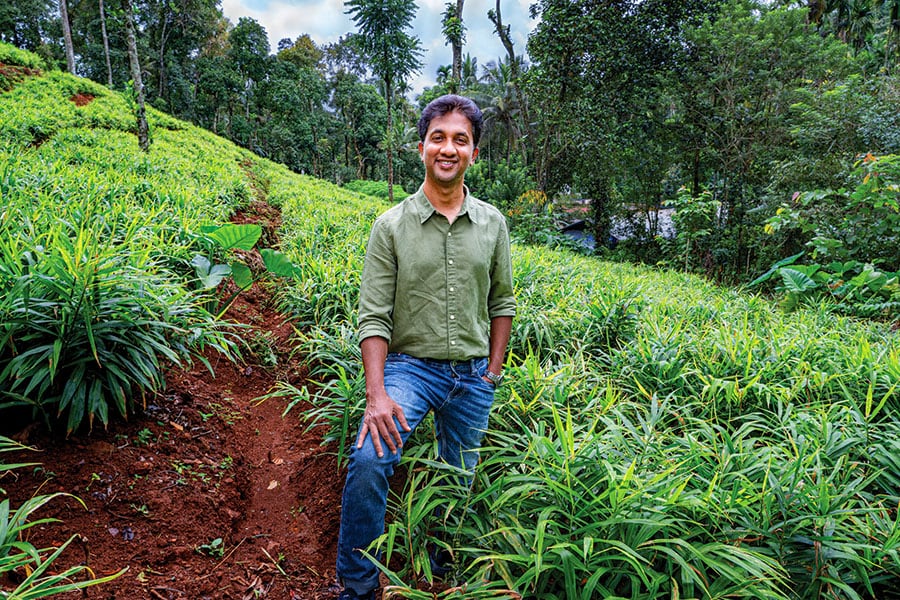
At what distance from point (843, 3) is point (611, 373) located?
21.4 metres

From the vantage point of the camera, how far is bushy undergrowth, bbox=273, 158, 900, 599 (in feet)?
5.03

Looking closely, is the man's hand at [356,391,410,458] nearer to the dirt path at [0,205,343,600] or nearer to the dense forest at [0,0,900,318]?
the dirt path at [0,205,343,600]

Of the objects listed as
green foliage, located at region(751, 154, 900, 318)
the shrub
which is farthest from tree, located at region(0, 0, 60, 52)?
green foliage, located at region(751, 154, 900, 318)

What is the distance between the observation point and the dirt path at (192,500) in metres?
1.53

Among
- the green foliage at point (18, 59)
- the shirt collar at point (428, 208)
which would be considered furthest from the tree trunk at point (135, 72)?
the green foliage at point (18, 59)

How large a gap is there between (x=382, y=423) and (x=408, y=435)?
Answer: 0.39 ft

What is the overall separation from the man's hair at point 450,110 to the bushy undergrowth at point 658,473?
1.22 m

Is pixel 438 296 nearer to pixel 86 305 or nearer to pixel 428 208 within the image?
pixel 428 208

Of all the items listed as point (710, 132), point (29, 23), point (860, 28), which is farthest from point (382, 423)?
point (29, 23)

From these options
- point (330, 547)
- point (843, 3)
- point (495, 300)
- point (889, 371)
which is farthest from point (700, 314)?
point (843, 3)

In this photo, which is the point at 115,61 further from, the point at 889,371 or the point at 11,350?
the point at 889,371

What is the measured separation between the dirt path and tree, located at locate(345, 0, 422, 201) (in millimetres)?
12812

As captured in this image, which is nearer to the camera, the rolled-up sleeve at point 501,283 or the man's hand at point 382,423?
the man's hand at point 382,423

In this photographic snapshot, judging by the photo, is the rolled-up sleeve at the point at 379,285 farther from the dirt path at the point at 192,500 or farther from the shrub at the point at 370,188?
the shrub at the point at 370,188
